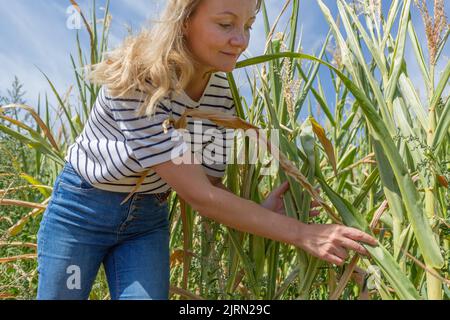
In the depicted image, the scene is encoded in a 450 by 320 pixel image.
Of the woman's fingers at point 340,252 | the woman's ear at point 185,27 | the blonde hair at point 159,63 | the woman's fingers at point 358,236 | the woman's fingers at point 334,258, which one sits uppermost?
the woman's ear at point 185,27

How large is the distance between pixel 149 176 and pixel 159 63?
239mm

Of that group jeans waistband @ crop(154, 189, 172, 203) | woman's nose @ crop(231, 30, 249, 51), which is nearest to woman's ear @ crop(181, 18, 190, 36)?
woman's nose @ crop(231, 30, 249, 51)

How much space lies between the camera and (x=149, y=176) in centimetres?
119

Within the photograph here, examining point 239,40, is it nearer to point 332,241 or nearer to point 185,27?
point 185,27

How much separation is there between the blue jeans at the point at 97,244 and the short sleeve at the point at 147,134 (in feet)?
0.57

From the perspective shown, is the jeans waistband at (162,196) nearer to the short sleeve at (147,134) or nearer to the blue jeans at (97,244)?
the blue jeans at (97,244)

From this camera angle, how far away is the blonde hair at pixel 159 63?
3.54 feet

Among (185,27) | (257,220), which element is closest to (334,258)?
(257,220)

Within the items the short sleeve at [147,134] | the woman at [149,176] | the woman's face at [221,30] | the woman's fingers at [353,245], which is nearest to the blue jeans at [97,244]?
the woman at [149,176]

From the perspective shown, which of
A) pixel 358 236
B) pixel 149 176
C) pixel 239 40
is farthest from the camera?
pixel 149 176

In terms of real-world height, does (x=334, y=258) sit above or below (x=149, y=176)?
below

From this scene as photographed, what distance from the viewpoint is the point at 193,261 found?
4.63 ft

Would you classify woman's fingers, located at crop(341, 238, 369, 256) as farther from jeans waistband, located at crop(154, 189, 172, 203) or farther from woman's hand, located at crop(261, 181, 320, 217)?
jeans waistband, located at crop(154, 189, 172, 203)
